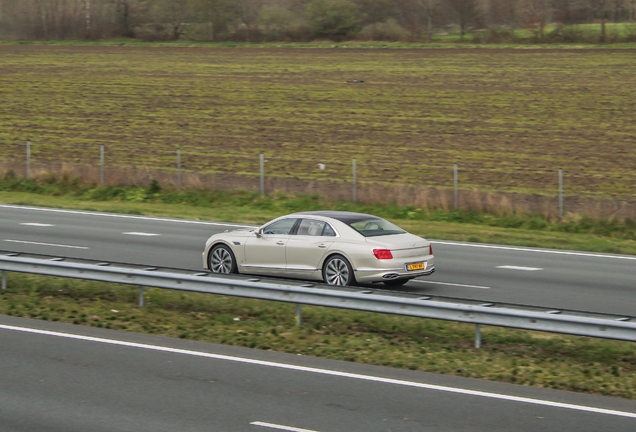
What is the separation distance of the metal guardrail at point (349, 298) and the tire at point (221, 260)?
2.28 m

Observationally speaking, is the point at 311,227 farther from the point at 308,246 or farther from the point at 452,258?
the point at 452,258

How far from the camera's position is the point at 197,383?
30.5 ft

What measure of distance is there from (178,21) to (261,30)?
7841mm

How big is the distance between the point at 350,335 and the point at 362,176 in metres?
20.0

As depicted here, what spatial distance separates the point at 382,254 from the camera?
14383 millimetres

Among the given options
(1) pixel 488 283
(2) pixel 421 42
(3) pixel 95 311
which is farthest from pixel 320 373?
(2) pixel 421 42

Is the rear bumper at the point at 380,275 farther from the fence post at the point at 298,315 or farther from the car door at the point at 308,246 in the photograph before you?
the fence post at the point at 298,315

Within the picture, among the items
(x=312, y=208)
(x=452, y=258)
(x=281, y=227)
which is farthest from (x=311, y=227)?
(x=312, y=208)

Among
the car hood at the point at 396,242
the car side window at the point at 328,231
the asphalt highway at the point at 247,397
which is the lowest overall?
the asphalt highway at the point at 247,397

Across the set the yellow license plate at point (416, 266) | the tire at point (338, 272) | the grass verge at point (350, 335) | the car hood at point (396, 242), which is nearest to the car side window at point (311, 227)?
the tire at point (338, 272)

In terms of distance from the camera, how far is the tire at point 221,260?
52.2 ft

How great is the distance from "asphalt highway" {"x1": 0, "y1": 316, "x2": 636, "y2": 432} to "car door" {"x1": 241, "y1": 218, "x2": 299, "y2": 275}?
4.51m

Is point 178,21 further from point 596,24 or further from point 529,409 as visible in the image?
point 529,409

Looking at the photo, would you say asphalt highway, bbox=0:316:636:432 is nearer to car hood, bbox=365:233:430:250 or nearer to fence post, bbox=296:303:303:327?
fence post, bbox=296:303:303:327
